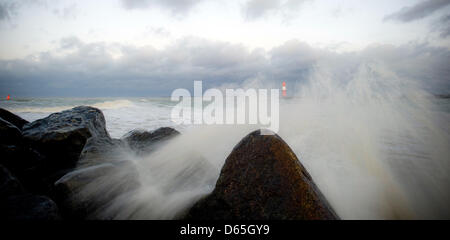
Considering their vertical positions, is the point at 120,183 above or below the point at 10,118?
below

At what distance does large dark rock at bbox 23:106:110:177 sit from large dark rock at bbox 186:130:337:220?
298 centimetres

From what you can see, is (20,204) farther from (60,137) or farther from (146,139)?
(146,139)

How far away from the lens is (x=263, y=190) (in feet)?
6.12

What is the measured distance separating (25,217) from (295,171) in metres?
2.62

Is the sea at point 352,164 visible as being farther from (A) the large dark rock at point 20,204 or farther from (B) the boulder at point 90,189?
(A) the large dark rock at point 20,204

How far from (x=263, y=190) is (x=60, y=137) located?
3893 mm

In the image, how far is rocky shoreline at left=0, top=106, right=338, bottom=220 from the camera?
5.82 feet

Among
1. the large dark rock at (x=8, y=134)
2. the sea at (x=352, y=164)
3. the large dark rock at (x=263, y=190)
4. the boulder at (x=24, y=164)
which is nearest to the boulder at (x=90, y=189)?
the sea at (x=352, y=164)

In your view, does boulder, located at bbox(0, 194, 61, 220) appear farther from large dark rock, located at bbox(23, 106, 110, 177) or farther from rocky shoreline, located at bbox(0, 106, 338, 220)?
large dark rock, located at bbox(23, 106, 110, 177)

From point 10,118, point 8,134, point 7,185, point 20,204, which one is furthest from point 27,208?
point 10,118

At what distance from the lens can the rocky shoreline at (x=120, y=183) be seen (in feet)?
5.82

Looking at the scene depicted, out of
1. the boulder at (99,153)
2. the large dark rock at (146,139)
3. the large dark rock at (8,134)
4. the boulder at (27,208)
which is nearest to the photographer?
the boulder at (27,208)

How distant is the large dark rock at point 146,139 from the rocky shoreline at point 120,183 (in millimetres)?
853
